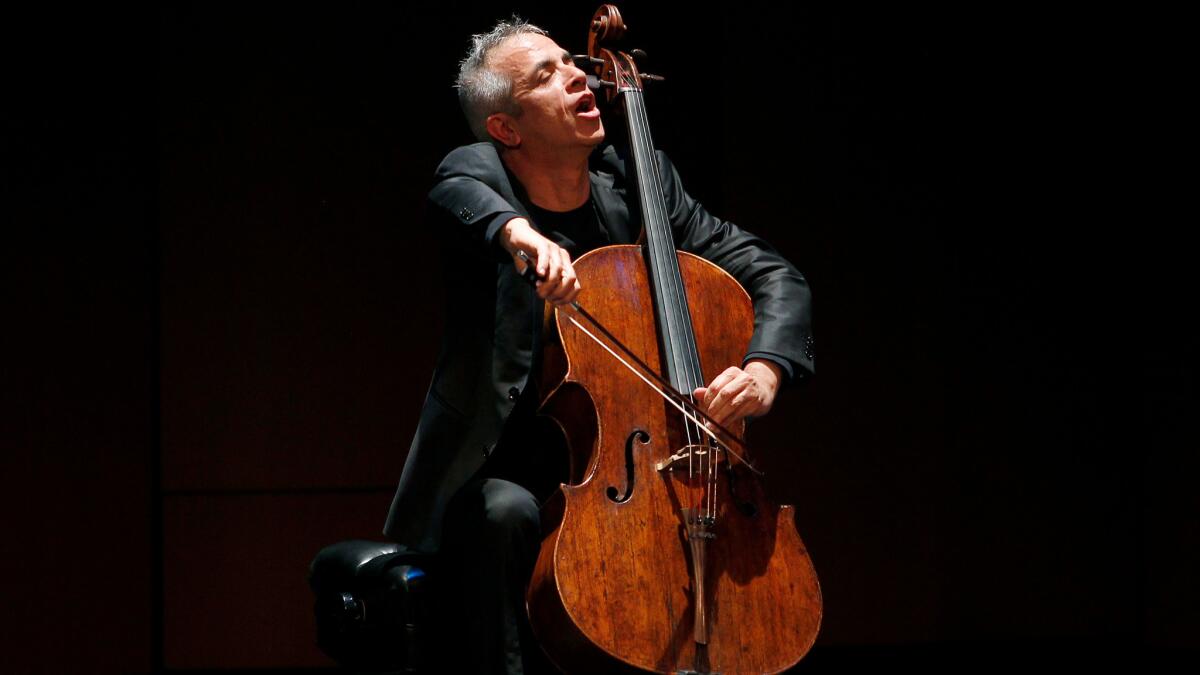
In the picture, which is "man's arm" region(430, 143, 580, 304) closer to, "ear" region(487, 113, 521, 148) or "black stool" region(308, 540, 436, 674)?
"ear" region(487, 113, 521, 148)

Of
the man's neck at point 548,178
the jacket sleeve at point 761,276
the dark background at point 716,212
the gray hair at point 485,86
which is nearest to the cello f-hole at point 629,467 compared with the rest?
the jacket sleeve at point 761,276

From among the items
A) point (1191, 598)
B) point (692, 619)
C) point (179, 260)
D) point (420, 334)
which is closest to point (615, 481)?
point (692, 619)

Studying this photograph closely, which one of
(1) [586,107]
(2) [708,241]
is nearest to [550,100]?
(1) [586,107]

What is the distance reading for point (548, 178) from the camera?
206 centimetres

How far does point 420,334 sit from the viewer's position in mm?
3018

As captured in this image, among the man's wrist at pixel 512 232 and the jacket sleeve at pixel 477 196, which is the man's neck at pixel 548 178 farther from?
the man's wrist at pixel 512 232

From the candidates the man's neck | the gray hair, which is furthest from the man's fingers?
the gray hair

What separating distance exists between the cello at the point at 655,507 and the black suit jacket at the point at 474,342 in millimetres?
97

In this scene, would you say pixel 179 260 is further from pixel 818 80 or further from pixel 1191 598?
pixel 1191 598

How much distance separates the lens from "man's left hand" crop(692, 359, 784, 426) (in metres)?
1.76

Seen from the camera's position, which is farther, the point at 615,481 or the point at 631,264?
the point at 631,264

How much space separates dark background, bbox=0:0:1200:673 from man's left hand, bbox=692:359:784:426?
1296mm

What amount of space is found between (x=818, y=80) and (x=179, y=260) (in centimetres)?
153

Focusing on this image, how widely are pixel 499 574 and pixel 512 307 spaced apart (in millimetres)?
423
